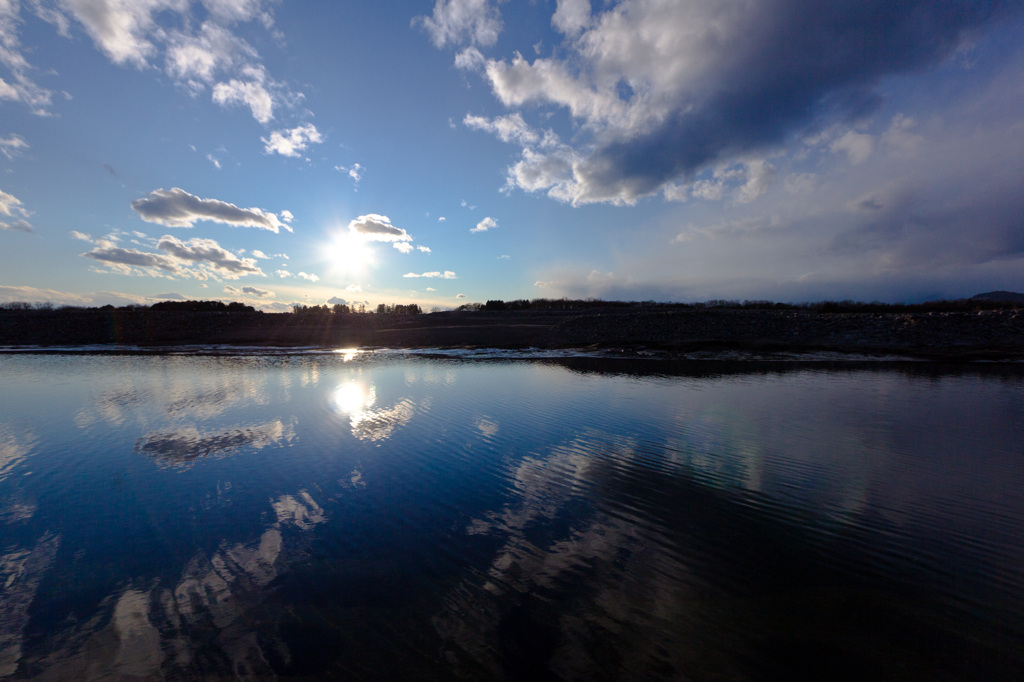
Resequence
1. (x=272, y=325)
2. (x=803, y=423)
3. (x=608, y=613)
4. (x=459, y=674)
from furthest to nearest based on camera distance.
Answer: (x=272, y=325), (x=803, y=423), (x=608, y=613), (x=459, y=674)

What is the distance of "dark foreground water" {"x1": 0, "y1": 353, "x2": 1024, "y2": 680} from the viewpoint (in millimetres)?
3736

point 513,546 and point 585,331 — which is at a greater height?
point 585,331

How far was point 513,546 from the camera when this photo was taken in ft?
17.9

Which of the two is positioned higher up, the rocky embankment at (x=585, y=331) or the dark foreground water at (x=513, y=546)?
the rocky embankment at (x=585, y=331)

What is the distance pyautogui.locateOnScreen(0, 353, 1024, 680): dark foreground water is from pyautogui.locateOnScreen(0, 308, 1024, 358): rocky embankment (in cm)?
2645

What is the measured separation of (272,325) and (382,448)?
5251 centimetres

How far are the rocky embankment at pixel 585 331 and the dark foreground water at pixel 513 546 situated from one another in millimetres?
26452

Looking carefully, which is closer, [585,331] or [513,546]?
[513,546]

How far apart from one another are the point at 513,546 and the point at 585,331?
3766cm

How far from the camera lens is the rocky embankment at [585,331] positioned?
3294cm

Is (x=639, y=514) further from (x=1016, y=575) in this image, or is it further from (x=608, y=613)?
(x=1016, y=575)

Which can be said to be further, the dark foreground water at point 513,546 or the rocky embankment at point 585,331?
the rocky embankment at point 585,331

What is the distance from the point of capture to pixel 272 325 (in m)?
52.5

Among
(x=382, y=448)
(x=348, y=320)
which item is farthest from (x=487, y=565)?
(x=348, y=320)
